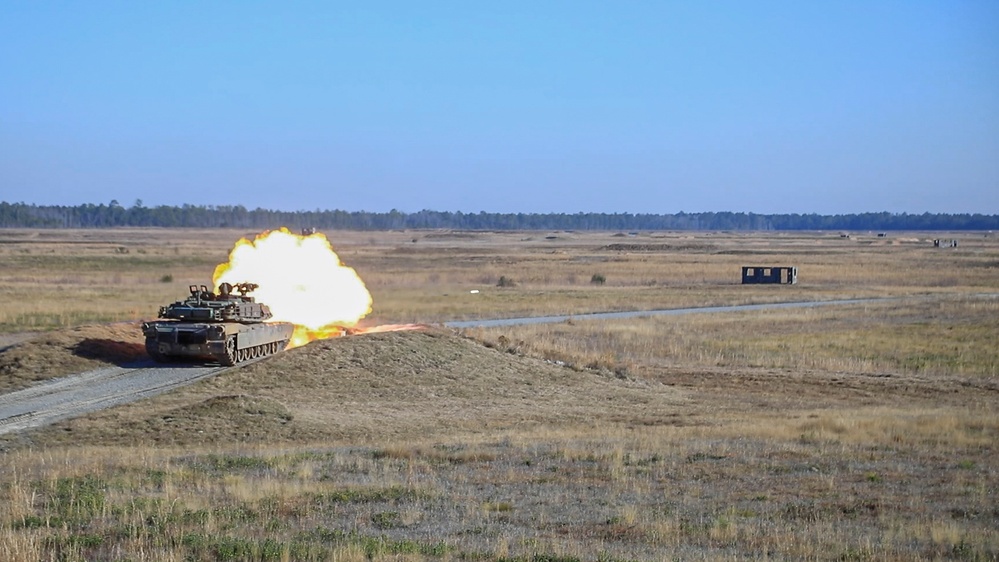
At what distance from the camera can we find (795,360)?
4247 cm

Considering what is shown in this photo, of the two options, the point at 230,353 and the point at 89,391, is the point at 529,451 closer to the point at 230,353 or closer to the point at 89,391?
the point at 89,391

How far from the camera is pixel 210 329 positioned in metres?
31.1

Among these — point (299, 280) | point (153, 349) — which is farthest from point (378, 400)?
point (299, 280)

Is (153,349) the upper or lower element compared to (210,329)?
lower

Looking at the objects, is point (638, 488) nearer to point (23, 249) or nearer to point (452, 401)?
point (452, 401)

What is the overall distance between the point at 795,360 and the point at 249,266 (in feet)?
64.3

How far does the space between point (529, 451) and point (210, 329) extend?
13515 millimetres

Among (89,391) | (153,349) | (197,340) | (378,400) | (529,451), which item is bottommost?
(378,400)

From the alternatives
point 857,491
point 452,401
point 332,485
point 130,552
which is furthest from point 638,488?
point 452,401

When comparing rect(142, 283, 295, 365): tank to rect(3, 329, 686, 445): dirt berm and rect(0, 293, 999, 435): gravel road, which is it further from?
rect(3, 329, 686, 445): dirt berm

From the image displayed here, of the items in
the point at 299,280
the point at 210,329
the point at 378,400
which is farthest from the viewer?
the point at 299,280

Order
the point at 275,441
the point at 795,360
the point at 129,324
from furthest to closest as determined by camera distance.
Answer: the point at 795,360 → the point at 129,324 → the point at 275,441

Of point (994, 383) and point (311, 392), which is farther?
point (994, 383)

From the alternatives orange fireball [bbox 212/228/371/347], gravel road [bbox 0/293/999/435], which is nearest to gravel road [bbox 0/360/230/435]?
gravel road [bbox 0/293/999/435]
